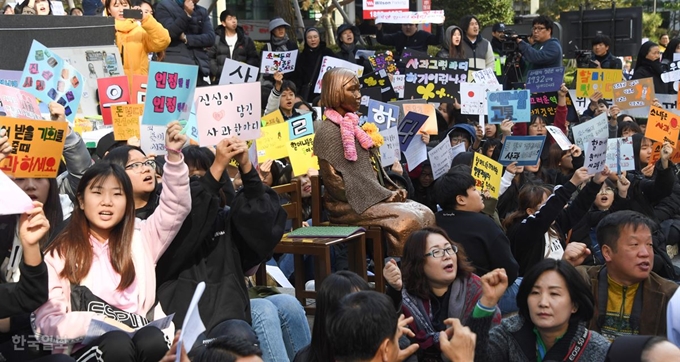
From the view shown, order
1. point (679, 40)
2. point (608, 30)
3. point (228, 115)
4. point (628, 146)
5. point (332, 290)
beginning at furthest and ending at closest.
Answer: point (608, 30), point (679, 40), point (628, 146), point (228, 115), point (332, 290)

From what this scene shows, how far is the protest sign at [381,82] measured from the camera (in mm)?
10148

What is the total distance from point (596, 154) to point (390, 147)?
62.5 inches

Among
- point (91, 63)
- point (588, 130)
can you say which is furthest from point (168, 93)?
point (588, 130)

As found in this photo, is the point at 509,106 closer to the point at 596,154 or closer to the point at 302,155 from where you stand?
the point at 596,154

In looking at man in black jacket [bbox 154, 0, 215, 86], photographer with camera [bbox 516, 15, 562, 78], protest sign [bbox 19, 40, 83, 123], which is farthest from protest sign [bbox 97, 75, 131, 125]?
photographer with camera [bbox 516, 15, 562, 78]

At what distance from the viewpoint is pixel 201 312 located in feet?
15.0

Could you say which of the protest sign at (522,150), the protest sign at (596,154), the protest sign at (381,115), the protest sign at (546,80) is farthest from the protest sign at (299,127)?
the protest sign at (546,80)

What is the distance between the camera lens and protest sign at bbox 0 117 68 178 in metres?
4.51

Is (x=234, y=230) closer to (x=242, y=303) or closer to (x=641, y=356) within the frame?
(x=242, y=303)

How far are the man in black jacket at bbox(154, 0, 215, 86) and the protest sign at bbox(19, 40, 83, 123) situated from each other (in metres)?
4.16

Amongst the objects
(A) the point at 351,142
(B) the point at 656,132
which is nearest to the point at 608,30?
(B) the point at 656,132

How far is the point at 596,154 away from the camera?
7.09 m

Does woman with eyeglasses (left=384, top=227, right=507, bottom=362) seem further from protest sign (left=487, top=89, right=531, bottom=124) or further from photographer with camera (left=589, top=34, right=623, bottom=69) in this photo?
photographer with camera (left=589, top=34, right=623, bottom=69)

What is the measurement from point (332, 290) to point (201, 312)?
2.47ft
